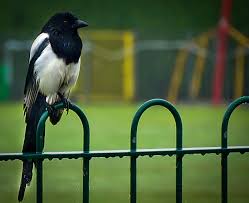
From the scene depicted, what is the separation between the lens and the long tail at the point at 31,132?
139 inches

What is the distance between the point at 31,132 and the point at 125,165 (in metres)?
5.14

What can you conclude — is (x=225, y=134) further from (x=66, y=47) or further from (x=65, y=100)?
(x=66, y=47)

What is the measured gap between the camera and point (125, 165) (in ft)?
29.2

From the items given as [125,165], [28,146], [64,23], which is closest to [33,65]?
[64,23]

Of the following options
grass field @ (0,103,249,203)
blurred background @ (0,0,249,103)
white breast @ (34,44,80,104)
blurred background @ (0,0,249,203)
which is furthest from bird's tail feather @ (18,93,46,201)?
blurred background @ (0,0,249,103)

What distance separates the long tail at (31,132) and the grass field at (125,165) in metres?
1.74

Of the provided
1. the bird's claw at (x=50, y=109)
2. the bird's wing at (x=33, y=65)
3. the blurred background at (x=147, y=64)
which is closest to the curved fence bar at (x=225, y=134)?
the bird's claw at (x=50, y=109)

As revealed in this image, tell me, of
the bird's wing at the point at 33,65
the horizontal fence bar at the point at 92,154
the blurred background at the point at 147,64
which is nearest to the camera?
the horizontal fence bar at the point at 92,154

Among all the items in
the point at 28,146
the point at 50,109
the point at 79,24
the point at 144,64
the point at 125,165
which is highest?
the point at 144,64

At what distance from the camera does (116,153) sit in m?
3.52

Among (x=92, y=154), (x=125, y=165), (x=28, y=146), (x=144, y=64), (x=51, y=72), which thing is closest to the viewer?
(x=92, y=154)

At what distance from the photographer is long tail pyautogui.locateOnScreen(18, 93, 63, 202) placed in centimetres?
354

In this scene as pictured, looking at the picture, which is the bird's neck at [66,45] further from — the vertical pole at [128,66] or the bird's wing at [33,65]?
the vertical pole at [128,66]

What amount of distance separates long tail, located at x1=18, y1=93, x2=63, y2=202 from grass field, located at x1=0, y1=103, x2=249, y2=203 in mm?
1740
